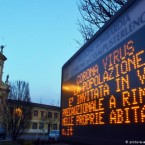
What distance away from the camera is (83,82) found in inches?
226

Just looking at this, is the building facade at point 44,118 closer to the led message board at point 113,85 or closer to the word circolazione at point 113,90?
the led message board at point 113,85

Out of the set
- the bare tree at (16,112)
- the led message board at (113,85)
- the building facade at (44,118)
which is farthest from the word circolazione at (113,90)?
the building facade at (44,118)

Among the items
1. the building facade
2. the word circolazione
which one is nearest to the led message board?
the word circolazione

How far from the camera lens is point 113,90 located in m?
4.23

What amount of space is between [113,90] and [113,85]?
0.26ft

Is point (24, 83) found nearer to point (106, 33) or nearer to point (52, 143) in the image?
point (52, 143)

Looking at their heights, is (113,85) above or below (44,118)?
below

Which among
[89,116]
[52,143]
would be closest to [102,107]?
[89,116]

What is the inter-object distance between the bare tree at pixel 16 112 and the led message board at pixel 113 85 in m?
15.0

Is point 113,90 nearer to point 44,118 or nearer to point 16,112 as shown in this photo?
point 16,112

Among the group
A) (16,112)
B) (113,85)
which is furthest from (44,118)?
(113,85)

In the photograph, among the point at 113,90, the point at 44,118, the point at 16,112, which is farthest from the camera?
the point at 44,118

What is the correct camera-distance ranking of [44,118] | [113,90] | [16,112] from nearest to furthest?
[113,90] < [16,112] < [44,118]

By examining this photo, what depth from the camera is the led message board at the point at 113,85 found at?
144 inches
